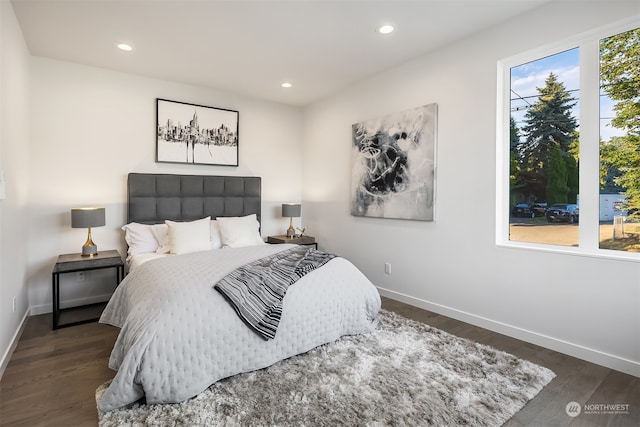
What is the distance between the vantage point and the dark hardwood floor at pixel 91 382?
1.85 metres

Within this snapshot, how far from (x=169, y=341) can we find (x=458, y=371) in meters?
1.87

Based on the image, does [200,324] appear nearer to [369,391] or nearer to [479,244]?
[369,391]

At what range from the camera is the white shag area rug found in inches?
71.1

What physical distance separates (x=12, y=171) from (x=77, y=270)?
1.05 metres

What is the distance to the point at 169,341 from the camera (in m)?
1.97

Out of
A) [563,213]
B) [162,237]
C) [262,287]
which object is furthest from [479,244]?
[162,237]

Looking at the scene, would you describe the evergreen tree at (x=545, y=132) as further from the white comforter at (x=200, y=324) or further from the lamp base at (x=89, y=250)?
the lamp base at (x=89, y=250)

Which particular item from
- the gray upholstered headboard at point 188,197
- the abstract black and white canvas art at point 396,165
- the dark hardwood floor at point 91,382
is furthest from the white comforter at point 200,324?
the gray upholstered headboard at point 188,197

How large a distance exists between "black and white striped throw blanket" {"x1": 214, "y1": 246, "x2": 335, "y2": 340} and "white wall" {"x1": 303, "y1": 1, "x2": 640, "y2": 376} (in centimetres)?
139

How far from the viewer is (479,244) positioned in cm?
311

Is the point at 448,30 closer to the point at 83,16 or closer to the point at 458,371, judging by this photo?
the point at 458,371

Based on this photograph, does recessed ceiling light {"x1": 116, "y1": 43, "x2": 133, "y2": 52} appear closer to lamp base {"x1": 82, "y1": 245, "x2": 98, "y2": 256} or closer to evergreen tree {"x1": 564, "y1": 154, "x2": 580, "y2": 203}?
lamp base {"x1": 82, "y1": 245, "x2": 98, "y2": 256}

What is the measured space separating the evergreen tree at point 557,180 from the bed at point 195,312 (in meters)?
1.70

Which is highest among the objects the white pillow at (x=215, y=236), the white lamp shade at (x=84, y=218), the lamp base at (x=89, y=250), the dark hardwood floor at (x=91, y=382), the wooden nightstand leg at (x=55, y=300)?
the white lamp shade at (x=84, y=218)
